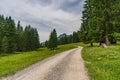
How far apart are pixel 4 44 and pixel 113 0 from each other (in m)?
58.3

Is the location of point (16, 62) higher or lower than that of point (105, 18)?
lower

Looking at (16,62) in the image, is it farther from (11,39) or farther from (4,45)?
(11,39)

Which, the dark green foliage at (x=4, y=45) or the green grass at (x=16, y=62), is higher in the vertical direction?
the dark green foliage at (x=4, y=45)

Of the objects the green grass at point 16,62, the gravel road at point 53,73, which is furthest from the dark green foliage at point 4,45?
the gravel road at point 53,73

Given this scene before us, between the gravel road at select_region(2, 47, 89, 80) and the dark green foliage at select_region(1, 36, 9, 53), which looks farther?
the dark green foliage at select_region(1, 36, 9, 53)

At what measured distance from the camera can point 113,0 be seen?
156ft

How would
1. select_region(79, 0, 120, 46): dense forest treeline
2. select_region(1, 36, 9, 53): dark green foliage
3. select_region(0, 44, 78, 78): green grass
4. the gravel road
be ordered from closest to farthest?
the gravel road < select_region(0, 44, 78, 78): green grass < select_region(79, 0, 120, 46): dense forest treeline < select_region(1, 36, 9, 53): dark green foliage

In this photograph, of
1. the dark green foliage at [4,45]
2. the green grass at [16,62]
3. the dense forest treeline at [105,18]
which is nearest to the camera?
the green grass at [16,62]

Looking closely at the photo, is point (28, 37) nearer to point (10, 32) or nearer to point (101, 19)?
point (10, 32)

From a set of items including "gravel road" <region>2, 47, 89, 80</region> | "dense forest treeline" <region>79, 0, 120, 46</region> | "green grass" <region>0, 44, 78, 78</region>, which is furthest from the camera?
"dense forest treeline" <region>79, 0, 120, 46</region>

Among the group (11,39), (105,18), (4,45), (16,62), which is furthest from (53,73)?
(11,39)

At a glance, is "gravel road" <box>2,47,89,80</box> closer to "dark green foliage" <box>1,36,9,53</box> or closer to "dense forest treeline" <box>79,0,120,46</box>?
"dense forest treeline" <box>79,0,120,46</box>

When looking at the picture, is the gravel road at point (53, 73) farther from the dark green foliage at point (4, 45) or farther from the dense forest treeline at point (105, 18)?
the dark green foliage at point (4, 45)

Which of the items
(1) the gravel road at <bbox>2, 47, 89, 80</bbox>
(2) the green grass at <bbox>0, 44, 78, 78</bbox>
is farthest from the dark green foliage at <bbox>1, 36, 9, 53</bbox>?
(1) the gravel road at <bbox>2, 47, 89, 80</bbox>
